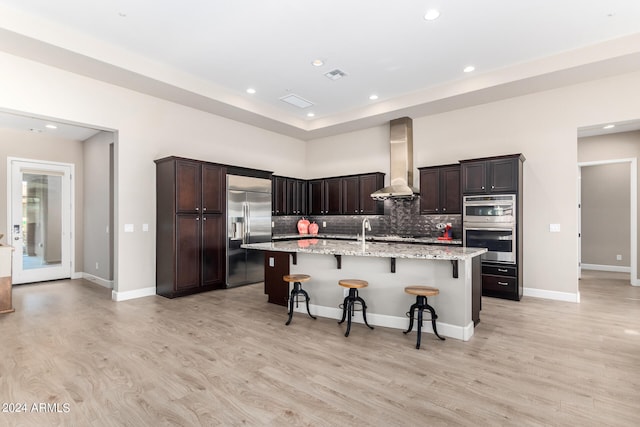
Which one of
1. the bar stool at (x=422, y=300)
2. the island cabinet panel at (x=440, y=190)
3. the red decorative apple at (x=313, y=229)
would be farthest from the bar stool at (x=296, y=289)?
the red decorative apple at (x=313, y=229)

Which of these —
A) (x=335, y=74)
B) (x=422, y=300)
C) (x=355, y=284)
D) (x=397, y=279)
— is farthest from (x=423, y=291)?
(x=335, y=74)

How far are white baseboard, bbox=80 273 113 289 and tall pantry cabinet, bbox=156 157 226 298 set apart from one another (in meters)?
1.39

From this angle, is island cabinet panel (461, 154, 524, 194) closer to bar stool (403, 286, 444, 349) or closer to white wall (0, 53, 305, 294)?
bar stool (403, 286, 444, 349)

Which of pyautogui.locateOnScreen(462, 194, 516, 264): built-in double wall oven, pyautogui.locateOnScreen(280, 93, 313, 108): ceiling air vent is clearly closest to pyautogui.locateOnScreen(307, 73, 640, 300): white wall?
pyautogui.locateOnScreen(462, 194, 516, 264): built-in double wall oven

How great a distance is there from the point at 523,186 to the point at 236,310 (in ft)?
16.7

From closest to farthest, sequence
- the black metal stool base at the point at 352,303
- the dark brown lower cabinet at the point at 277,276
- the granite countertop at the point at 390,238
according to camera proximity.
Answer: the black metal stool base at the point at 352,303 → the dark brown lower cabinet at the point at 277,276 → the granite countertop at the point at 390,238

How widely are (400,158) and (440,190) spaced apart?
3.49 feet

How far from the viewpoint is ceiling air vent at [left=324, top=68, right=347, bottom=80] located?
521cm

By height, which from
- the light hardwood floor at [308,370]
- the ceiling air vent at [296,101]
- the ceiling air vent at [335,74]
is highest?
the ceiling air vent at [335,74]

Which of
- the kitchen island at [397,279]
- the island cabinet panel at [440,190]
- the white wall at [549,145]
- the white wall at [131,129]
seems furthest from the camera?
the island cabinet panel at [440,190]

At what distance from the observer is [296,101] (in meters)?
6.48

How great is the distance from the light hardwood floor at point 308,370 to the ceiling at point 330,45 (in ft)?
10.9

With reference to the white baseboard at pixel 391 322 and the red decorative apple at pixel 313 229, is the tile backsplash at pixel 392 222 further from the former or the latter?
the white baseboard at pixel 391 322

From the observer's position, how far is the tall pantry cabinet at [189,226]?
17.8 ft
